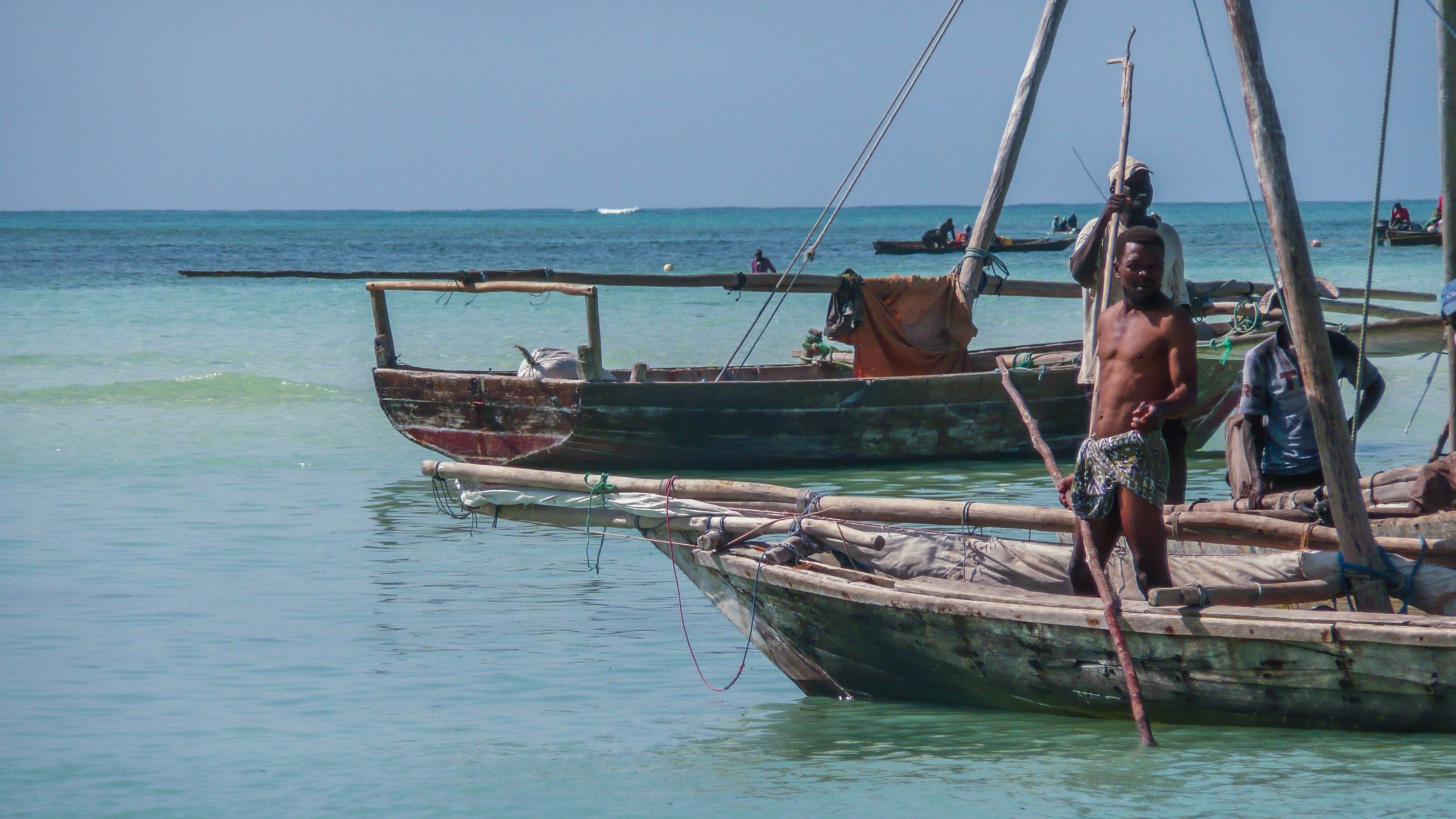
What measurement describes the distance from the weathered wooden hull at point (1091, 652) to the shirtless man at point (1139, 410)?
0.87 ft

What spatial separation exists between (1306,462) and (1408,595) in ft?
3.09

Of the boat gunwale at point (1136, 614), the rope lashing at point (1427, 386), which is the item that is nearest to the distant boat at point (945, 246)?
the rope lashing at point (1427, 386)

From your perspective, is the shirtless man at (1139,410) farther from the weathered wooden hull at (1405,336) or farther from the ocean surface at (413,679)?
the weathered wooden hull at (1405,336)

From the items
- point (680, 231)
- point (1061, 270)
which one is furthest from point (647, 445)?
point (680, 231)

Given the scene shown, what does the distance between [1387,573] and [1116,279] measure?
207 centimetres

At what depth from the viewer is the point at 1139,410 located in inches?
180

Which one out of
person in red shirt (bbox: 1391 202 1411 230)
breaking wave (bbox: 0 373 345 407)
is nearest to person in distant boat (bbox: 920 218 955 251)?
person in red shirt (bbox: 1391 202 1411 230)

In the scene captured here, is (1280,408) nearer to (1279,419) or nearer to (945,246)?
(1279,419)

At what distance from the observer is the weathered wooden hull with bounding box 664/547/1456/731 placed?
14.1ft

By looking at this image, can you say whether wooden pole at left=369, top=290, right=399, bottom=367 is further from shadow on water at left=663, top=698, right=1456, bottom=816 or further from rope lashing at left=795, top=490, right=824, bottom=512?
shadow on water at left=663, top=698, right=1456, bottom=816

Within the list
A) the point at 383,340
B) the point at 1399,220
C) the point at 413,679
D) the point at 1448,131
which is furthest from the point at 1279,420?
the point at 1399,220

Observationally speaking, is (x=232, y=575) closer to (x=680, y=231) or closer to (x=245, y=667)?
(x=245, y=667)

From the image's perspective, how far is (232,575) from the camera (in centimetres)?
773

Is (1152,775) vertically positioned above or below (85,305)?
below
